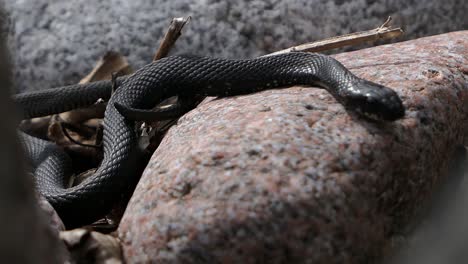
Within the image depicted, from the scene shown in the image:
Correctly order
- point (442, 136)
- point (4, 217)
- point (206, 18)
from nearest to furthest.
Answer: point (4, 217) < point (442, 136) < point (206, 18)

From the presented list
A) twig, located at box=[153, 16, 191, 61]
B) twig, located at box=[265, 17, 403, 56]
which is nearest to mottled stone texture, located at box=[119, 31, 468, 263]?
twig, located at box=[265, 17, 403, 56]

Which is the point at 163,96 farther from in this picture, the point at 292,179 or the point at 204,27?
the point at 292,179

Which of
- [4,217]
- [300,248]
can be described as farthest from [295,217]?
[4,217]

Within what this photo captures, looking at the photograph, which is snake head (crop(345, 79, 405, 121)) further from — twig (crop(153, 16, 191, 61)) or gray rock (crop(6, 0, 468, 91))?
gray rock (crop(6, 0, 468, 91))

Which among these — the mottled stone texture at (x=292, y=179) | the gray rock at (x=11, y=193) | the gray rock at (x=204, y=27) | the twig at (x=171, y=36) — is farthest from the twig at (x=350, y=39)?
the gray rock at (x=11, y=193)

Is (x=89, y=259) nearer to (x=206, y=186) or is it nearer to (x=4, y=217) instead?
(x=206, y=186)
